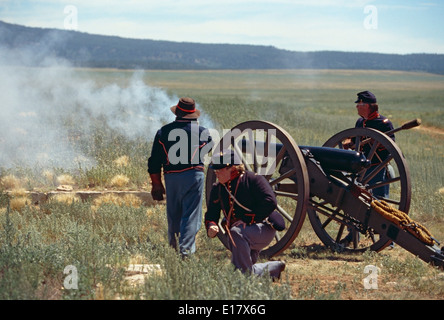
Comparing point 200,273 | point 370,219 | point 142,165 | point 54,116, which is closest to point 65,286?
point 200,273

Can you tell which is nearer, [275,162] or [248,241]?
[248,241]

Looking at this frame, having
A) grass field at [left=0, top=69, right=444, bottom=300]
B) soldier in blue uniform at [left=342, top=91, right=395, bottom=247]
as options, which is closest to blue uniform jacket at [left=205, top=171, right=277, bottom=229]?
grass field at [left=0, top=69, right=444, bottom=300]

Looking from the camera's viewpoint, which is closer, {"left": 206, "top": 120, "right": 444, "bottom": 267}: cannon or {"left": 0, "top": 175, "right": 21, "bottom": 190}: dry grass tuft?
{"left": 206, "top": 120, "right": 444, "bottom": 267}: cannon

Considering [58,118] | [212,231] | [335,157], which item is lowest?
[212,231]

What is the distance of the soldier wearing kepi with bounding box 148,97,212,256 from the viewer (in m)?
6.34

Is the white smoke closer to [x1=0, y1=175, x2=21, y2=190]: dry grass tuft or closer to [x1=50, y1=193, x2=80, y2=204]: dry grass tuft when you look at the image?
[x1=0, y1=175, x2=21, y2=190]: dry grass tuft

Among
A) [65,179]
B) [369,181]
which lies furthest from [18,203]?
[369,181]

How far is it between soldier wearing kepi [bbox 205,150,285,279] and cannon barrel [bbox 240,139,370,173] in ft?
4.86

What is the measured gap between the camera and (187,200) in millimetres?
6410

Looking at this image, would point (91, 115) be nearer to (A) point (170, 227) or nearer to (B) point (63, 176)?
(B) point (63, 176)

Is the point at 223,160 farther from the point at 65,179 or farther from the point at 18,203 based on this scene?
the point at 65,179

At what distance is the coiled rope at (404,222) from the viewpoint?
592 cm

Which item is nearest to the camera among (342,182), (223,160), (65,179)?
(223,160)

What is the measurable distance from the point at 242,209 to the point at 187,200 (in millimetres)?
1230
